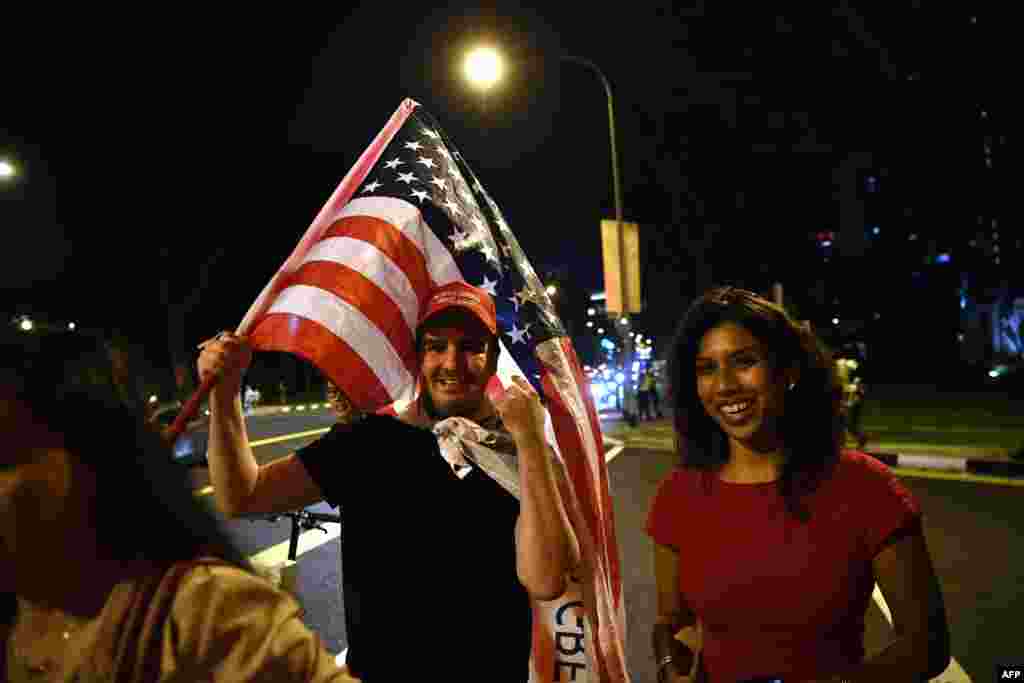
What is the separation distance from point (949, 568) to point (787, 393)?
191 inches

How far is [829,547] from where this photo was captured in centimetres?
180

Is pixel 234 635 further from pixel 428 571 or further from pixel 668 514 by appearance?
pixel 668 514

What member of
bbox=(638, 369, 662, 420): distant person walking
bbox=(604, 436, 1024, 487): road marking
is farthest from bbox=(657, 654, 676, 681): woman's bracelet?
bbox=(638, 369, 662, 420): distant person walking

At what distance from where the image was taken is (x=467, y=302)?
7.16ft

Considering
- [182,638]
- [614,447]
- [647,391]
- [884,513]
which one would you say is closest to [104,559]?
[182,638]

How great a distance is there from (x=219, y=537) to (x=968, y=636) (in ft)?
16.4

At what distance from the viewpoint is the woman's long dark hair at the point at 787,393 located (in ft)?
6.56

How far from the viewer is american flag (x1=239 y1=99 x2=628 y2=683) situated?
7.67 feet

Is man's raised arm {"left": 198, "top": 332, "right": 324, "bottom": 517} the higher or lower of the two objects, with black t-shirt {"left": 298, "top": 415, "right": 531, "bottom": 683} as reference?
higher

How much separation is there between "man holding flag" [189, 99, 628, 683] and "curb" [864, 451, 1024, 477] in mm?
10280

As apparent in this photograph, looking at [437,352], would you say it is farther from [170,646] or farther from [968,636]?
[968,636]

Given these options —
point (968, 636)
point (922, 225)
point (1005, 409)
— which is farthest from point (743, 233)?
point (968, 636)

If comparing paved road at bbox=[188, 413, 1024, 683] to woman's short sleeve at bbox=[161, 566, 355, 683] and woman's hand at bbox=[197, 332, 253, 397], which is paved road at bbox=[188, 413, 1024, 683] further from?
woman's hand at bbox=[197, 332, 253, 397]

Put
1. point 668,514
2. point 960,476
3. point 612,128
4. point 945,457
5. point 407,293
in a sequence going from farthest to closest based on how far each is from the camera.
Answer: point 612,128
point 945,457
point 960,476
point 407,293
point 668,514
